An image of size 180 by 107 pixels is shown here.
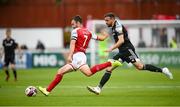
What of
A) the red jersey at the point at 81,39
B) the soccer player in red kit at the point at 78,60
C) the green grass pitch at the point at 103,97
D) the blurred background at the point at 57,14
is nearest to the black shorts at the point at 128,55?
the green grass pitch at the point at 103,97

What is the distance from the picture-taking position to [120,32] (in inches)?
838

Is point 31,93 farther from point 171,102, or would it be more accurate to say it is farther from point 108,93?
point 171,102

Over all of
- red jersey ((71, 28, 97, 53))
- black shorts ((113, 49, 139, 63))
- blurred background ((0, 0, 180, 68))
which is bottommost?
blurred background ((0, 0, 180, 68))

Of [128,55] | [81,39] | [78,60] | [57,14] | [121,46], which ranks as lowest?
[57,14]

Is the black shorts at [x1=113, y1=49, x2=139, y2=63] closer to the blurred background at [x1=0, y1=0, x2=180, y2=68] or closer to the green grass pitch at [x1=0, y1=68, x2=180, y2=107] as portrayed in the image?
the green grass pitch at [x1=0, y1=68, x2=180, y2=107]

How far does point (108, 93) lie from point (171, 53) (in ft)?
76.9

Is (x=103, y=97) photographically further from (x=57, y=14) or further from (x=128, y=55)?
(x=57, y=14)

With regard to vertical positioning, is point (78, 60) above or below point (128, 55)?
above

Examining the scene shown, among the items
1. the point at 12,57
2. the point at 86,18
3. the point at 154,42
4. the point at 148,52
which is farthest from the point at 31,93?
the point at 86,18

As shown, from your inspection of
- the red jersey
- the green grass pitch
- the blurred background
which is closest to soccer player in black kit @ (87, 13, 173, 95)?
the green grass pitch

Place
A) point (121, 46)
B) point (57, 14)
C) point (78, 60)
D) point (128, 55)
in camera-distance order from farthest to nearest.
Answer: point (57, 14) < point (121, 46) < point (128, 55) < point (78, 60)

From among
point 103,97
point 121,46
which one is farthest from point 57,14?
point 103,97

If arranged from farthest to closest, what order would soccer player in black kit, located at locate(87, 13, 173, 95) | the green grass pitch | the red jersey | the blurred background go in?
the blurred background → soccer player in black kit, located at locate(87, 13, 173, 95) → the red jersey → the green grass pitch

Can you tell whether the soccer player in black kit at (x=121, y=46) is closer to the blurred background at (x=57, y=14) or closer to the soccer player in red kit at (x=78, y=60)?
the soccer player in red kit at (x=78, y=60)
